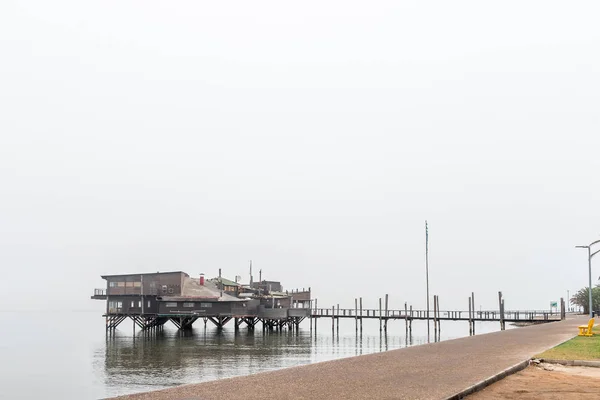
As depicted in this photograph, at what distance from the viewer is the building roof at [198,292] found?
90250mm

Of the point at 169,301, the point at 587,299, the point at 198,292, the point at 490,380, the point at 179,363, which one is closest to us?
the point at 490,380

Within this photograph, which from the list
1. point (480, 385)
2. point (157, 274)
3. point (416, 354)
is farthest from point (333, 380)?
point (157, 274)

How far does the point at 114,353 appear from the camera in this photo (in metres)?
61.3

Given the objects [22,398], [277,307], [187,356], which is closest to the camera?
[22,398]

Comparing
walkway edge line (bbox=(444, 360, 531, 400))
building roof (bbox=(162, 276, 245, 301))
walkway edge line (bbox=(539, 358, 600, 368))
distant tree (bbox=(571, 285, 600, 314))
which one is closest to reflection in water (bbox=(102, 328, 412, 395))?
walkway edge line (bbox=(444, 360, 531, 400))

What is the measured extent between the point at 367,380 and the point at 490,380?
10.9ft

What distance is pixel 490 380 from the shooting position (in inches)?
656

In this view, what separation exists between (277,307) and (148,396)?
9172 cm

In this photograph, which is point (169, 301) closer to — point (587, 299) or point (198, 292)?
point (198, 292)

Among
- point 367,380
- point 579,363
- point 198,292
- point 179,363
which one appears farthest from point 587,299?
point 367,380

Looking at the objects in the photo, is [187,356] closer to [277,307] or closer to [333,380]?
[333,380]

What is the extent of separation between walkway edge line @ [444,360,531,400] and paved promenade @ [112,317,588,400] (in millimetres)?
159

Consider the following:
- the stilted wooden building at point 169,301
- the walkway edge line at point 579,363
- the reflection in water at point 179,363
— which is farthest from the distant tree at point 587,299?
the walkway edge line at point 579,363

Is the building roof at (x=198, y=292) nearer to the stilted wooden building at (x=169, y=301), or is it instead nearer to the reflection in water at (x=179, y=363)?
the stilted wooden building at (x=169, y=301)
